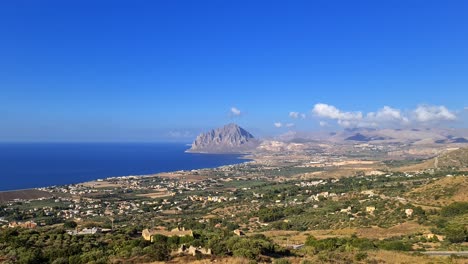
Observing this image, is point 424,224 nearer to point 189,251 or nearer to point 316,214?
point 316,214

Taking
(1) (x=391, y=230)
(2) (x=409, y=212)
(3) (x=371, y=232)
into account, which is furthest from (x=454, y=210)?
(3) (x=371, y=232)

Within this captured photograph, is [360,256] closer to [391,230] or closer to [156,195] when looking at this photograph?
[391,230]

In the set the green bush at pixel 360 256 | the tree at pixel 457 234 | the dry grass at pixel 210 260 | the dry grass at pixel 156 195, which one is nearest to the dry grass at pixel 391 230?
the tree at pixel 457 234

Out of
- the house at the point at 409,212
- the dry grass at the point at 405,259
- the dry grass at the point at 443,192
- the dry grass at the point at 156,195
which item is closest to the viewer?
the dry grass at the point at 405,259

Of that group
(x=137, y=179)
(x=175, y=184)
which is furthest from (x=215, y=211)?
(x=137, y=179)

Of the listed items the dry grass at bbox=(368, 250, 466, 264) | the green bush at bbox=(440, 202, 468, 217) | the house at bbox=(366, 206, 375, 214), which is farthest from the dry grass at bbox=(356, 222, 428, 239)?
the dry grass at bbox=(368, 250, 466, 264)

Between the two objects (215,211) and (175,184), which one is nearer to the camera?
(215,211)

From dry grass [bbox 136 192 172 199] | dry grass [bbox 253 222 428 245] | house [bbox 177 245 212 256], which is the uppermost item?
house [bbox 177 245 212 256]

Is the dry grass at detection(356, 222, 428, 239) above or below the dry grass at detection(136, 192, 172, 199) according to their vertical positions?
above

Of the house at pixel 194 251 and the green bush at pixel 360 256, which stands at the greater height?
the green bush at pixel 360 256

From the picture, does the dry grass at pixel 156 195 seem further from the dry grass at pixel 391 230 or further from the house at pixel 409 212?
the dry grass at pixel 391 230

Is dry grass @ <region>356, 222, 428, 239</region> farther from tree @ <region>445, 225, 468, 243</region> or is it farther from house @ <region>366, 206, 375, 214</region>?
house @ <region>366, 206, 375, 214</region>
